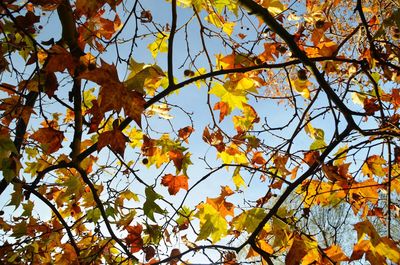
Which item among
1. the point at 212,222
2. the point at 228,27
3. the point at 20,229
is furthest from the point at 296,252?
the point at 20,229

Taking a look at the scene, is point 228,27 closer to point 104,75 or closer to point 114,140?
point 114,140

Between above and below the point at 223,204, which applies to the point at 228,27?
above

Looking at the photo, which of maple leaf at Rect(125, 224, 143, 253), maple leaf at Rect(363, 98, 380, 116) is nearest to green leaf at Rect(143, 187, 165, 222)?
maple leaf at Rect(125, 224, 143, 253)

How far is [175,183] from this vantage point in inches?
85.2

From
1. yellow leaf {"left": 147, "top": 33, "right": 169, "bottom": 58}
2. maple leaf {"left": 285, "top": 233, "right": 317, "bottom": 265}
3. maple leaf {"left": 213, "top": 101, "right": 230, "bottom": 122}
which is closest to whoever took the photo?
maple leaf {"left": 285, "top": 233, "right": 317, "bottom": 265}

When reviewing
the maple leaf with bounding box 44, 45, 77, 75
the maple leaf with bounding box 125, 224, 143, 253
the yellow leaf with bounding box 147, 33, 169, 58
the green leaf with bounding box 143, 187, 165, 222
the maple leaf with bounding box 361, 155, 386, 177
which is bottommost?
the green leaf with bounding box 143, 187, 165, 222

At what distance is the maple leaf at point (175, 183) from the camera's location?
2148mm

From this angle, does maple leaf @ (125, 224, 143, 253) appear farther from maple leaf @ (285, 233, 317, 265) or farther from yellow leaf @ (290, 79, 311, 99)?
yellow leaf @ (290, 79, 311, 99)

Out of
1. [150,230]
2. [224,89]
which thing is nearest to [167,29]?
[224,89]

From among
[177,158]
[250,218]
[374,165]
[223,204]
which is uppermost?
[177,158]

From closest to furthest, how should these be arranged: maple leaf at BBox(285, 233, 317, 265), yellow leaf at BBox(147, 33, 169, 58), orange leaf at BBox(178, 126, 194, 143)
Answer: maple leaf at BBox(285, 233, 317, 265) < yellow leaf at BBox(147, 33, 169, 58) < orange leaf at BBox(178, 126, 194, 143)

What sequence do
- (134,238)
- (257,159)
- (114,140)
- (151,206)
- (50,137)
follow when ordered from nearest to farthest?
(114,140) < (151,206) < (50,137) < (134,238) < (257,159)

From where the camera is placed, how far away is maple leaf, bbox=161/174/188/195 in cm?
215

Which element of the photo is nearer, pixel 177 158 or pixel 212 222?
pixel 212 222
